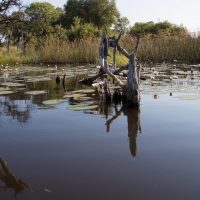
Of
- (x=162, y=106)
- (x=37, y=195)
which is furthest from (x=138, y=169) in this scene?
(x=162, y=106)

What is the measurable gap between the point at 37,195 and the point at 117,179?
1.52 feet

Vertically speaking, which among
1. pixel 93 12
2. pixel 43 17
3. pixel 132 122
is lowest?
pixel 132 122

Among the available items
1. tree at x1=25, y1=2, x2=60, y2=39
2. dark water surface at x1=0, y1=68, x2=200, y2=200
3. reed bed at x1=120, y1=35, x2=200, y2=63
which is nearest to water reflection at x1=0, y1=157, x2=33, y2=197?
dark water surface at x1=0, y1=68, x2=200, y2=200

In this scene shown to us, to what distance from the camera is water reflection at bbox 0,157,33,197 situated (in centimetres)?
151

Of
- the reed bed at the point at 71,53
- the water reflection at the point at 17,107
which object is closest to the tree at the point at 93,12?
the reed bed at the point at 71,53

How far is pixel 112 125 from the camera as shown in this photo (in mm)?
2764

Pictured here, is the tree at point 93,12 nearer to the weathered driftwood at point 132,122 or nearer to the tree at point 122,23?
the tree at point 122,23

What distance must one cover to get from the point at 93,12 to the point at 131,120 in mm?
36650

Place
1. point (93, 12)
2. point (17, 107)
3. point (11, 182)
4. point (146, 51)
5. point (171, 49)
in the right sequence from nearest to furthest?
point (11, 182)
point (17, 107)
point (171, 49)
point (146, 51)
point (93, 12)

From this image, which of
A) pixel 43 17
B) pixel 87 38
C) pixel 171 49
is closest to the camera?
pixel 171 49

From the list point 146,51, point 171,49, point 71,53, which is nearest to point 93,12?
point 71,53

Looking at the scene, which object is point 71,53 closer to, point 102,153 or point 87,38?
point 87,38

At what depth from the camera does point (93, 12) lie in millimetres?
37438

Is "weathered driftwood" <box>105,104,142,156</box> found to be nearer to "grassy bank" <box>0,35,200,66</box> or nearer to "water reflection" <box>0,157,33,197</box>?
"water reflection" <box>0,157,33,197</box>
